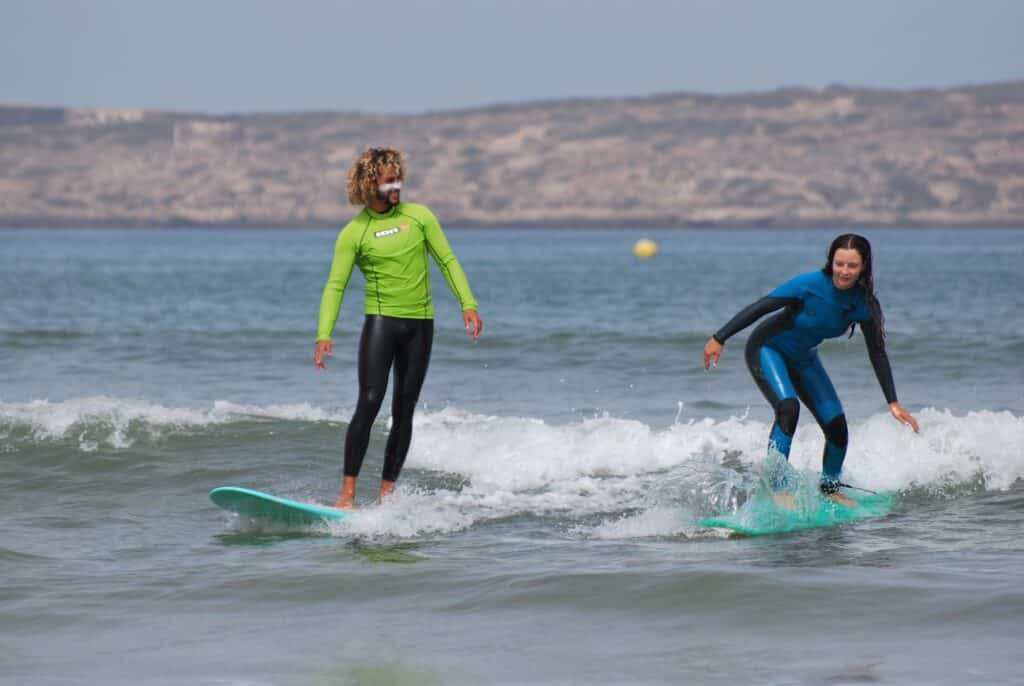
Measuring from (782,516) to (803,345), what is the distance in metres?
0.96

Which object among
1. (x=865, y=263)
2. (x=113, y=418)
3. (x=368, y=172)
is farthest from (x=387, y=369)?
(x=113, y=418)

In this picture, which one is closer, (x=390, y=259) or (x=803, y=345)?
(x=390, y=259)

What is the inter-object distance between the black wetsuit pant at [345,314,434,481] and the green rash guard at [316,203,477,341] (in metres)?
0.09

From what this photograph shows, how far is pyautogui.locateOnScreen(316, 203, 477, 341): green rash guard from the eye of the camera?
8.02 meters

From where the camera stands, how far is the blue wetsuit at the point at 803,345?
8047mm

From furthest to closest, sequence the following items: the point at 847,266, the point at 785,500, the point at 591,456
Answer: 1. the point at 591,456
2. the point at 785,500
3. the point at 847,266

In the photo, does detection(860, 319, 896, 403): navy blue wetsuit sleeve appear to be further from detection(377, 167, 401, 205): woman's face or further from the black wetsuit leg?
detection(377, 167, 401, 205): woman's face

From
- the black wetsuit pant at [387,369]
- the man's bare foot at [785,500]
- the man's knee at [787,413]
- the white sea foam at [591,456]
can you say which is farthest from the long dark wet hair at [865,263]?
the black wetsuit pant at [387,369]

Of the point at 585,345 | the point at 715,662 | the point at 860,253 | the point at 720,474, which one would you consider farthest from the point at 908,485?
the point at 585,345

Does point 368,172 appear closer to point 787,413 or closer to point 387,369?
point 387,369

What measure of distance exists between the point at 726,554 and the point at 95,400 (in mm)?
7414

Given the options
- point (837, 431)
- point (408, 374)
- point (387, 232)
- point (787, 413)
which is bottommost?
point (837, 431)

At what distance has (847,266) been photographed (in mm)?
7895

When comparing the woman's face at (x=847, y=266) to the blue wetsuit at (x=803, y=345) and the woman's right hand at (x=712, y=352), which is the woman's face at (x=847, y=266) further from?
the woman's right hand at (x=712, y=352)
